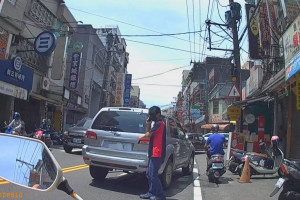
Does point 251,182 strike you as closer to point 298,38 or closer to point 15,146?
point 298,38

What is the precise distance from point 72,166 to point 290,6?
388 inches

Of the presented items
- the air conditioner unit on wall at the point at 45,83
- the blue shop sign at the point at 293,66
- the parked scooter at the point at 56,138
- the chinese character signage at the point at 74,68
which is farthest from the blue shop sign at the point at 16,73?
the blue shop sign at the point at 293,66

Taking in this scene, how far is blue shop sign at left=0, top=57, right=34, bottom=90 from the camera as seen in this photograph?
18.7 meters

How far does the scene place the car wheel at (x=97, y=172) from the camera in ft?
29.0

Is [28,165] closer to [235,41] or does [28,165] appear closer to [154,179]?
[154,179]

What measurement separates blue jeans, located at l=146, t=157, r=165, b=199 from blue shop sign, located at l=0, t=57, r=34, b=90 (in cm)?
1425

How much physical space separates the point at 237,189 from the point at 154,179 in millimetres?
3307

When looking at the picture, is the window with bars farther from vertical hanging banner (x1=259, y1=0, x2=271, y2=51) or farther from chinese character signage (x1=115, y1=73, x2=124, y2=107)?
vertical hanging banner (x1=259, y1=0, x2=271, y2=51)

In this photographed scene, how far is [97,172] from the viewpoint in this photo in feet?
29.2

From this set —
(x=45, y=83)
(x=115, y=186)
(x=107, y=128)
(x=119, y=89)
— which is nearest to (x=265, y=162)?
(x=115, y=186)

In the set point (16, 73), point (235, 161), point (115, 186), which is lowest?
point (115, 186)

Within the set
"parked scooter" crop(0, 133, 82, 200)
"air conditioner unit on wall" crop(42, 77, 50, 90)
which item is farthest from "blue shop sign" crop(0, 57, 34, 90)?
"parked scooter" crop(0, 133, 82, 200)

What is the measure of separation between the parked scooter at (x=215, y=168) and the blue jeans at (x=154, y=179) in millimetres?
3501

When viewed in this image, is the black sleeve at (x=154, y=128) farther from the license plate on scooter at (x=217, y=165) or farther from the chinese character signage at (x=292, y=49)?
the chinese character signage at (x=292, y=49)
